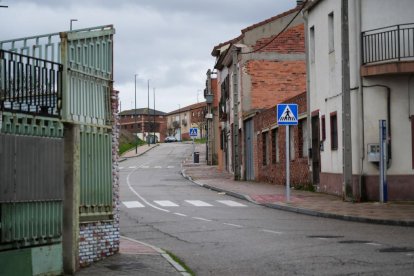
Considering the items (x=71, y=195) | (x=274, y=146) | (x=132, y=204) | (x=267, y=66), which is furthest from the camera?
(x=267, y=66)

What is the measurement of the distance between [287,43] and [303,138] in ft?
39.1

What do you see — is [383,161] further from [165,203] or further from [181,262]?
[181,262]

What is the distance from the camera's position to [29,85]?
397 inches

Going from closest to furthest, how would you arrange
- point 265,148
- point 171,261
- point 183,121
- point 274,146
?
point 171,261 → point 274,146 → point 265,148 → point 183,121

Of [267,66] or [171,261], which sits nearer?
[171,261]

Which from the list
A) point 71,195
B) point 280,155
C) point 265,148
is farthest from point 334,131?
point 71,195

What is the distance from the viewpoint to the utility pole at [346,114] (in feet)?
74.4

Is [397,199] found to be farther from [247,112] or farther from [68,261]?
[247,112]

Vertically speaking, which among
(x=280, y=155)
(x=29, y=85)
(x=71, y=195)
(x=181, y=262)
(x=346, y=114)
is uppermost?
(x=346, y=114)

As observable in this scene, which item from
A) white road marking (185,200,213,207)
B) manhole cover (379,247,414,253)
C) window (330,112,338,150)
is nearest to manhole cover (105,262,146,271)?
manhole cover (379,247,414,253)

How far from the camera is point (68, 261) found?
35.2ft

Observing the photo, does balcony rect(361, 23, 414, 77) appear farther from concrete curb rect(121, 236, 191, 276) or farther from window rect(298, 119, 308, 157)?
concrete curb rect(121, 236, 191, 276)

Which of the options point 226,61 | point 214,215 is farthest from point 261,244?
point 226,61

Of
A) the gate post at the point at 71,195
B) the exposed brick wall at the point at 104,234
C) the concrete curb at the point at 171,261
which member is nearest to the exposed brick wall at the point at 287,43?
the concrete curb at the point at 171,261
